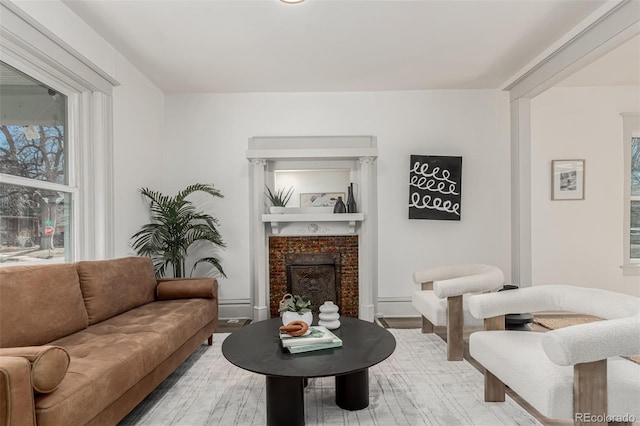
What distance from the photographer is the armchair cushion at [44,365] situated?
1.41 m

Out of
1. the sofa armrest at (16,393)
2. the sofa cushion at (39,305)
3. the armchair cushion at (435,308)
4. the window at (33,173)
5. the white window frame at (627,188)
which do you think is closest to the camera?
the sofa armrest at (16,393)

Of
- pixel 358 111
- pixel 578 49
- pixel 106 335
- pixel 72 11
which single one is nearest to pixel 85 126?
pixel 72 11

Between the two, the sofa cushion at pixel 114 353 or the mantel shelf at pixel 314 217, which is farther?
the mantel shelf at pixel 314 217

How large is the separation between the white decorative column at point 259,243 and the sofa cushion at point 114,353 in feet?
4.40

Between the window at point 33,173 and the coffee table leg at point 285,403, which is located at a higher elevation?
the window at point 33,173

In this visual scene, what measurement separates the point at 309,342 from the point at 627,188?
463 cm

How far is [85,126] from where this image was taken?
126 inches

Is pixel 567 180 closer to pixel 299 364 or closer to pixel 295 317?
pixel 295 317

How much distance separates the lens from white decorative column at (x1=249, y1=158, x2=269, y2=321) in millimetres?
4398

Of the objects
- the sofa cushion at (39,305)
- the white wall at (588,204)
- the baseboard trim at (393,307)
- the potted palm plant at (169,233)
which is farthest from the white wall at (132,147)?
the white wall at (588,204)

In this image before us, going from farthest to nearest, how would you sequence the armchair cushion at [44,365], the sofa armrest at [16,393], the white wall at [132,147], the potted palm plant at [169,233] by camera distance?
the potted palm plant at [169,233]
the white wall at [132,147]
the armchair cushion at [44,365]
the sofa armrest at [16,393]

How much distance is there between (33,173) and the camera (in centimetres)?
269

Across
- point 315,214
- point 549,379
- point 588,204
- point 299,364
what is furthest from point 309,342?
point 588,204

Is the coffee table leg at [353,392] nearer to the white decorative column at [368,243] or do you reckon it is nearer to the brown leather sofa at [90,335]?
the brown leather sofa at [90,335]
